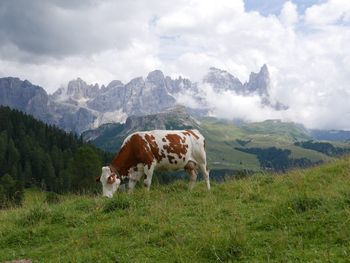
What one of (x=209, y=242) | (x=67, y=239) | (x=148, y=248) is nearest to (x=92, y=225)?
(x=67, y=239)

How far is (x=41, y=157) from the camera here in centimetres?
13288

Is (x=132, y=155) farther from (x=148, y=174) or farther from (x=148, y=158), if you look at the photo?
(x=148, y=174)

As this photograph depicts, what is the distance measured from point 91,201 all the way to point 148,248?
7.13 metres

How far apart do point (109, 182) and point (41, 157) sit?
120 meters

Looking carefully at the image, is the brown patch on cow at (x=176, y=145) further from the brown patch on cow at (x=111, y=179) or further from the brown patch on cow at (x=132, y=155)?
the brown patch on cow at (x=111, y=179)

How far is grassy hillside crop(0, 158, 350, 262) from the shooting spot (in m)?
8.93

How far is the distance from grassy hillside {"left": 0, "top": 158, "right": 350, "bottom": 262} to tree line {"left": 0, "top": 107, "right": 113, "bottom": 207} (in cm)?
7747

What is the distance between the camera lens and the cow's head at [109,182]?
18547 mm

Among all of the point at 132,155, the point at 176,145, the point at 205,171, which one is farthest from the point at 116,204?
the point at 205,171

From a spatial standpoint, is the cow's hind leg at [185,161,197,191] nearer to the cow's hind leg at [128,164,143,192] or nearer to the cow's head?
the cow's hind leg at [128,164,143,192]

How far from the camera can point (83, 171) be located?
94625 millimetres

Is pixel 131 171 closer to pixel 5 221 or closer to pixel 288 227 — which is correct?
pixel 5 221

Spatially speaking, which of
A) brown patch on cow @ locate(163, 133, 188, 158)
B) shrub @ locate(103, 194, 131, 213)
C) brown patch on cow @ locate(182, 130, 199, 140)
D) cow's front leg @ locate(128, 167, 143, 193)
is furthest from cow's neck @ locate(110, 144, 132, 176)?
shrub @ locate(103, 194, 131, 213)

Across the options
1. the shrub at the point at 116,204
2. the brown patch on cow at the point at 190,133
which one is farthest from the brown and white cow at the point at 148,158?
the shrub at the point at 116,204
